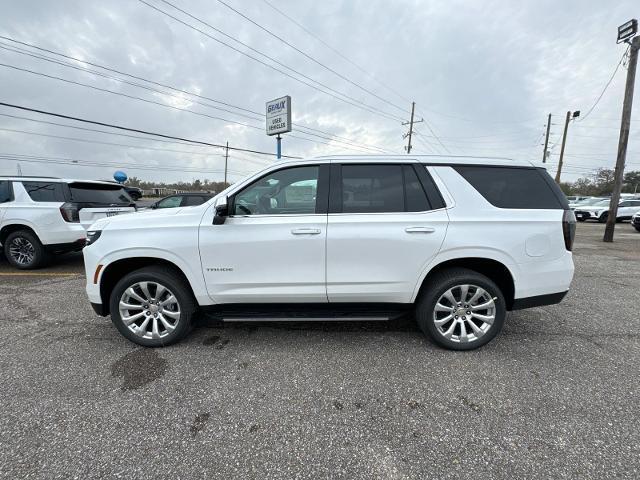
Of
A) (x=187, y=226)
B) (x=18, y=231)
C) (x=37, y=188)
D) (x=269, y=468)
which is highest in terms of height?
(x=37, y=188)

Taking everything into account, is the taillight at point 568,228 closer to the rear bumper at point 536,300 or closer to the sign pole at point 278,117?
the rear bumper at point 536,300

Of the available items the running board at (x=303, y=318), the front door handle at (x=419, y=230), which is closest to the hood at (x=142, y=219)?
the running board at (x=303, y=318)

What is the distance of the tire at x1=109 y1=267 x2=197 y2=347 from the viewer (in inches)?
112

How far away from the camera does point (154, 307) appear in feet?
9.50

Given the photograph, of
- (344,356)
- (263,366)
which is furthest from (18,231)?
(344,356)

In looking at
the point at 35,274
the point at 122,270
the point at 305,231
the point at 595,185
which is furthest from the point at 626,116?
the point at 595,185

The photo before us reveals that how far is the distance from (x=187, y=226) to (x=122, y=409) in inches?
58.4

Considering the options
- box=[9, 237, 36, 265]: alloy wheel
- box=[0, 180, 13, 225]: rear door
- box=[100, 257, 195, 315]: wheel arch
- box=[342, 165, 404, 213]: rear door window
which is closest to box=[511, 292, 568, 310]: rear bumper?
box=[342, 165, 404, 213]: rear door window

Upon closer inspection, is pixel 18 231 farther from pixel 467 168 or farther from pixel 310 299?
pixel 467 168

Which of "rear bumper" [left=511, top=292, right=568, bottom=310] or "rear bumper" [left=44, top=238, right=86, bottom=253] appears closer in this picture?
"rear bumper" [left=511, top=292, right=568, bottom=310]

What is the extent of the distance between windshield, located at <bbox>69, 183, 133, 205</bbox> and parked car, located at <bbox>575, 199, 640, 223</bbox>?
22634 mm

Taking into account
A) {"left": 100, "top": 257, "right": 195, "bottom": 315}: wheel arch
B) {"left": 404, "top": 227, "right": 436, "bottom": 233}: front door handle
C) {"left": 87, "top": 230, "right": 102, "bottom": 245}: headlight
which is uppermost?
{"left": 404, "top": 227, "right": 436, "bottom": 233}: front door handle

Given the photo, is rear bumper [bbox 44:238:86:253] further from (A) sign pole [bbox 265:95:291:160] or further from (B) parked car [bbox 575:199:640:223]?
(B) parked car [bbox 575:199:640:223]

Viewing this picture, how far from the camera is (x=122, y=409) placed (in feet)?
7.05
